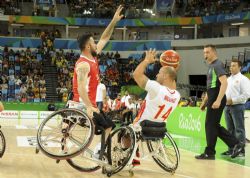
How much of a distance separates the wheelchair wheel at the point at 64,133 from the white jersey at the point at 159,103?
2.44 feet

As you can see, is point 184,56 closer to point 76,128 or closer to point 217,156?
point 217,156

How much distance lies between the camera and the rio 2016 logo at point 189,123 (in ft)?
44.0

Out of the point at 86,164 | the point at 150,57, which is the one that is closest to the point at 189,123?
the point at 86,164

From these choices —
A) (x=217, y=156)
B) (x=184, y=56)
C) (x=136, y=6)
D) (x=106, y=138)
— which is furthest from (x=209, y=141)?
(x=136, y=6)

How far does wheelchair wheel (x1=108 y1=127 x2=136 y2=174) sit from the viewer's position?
18.9ft

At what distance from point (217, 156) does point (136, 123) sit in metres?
3.51

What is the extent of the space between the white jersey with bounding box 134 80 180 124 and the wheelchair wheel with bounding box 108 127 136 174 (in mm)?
230

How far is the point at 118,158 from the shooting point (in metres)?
5.89

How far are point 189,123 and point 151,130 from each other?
8508 millimetres

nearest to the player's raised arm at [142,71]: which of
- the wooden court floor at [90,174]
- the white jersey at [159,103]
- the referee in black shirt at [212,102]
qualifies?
the white jersey at [159,103]

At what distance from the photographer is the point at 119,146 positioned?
5.94 meters

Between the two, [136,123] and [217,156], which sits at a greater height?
[136,123]

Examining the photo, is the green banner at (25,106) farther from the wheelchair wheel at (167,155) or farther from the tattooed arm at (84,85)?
the tattooed arm at (84,85)

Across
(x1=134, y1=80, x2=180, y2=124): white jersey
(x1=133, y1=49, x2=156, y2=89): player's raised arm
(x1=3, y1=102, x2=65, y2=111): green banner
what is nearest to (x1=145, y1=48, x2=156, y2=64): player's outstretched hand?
(x1=133, y1=49, x2=156, y2=89): player's raised arm
